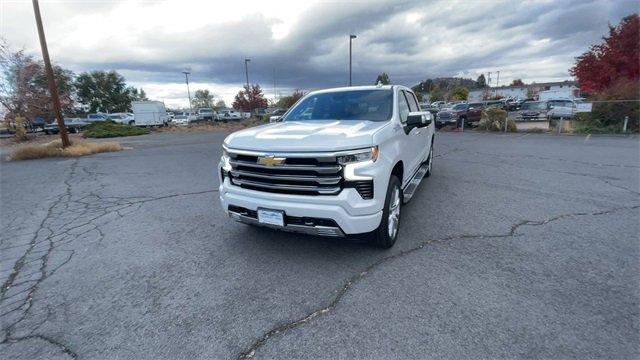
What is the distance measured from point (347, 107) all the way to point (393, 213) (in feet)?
5.87

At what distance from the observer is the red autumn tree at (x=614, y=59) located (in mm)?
20156

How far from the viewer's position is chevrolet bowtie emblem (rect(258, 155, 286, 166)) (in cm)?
306

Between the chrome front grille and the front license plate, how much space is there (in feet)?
0.75

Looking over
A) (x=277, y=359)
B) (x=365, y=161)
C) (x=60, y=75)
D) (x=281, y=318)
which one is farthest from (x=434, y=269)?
(x=60, y=75)

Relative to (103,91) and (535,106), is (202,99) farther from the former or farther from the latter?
(535,106)

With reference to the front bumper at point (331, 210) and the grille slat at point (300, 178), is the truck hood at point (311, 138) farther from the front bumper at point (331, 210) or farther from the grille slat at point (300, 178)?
the front bumper at point (331, 210)

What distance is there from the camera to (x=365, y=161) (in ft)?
9.81

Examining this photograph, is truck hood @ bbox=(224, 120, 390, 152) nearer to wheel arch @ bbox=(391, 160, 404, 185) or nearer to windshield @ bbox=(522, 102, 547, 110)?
wheel arch @ bbox=(391, 160, 404, 185)

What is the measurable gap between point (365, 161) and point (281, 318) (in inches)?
62.9

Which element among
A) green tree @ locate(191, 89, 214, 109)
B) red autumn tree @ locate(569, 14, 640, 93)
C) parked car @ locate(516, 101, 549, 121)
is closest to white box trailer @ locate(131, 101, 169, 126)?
parked car @ locate(516, 101, 549, 121)

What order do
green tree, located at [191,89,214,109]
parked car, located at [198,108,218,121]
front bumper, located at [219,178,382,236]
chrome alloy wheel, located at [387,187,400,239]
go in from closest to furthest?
front bumper, located at [219,178,382,236] → chrome alloy wheel, located at [387,187,400,239] → parked car, located at [198,108,218,121] → green tree, located at [191,89,214,109]

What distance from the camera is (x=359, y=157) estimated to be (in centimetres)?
297

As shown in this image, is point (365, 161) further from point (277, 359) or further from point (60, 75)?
point (60, 75)

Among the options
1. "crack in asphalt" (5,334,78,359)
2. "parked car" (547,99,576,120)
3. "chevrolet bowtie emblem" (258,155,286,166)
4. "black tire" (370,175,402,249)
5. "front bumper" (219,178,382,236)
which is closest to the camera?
"crack in asphalt" (5,334,78,359)
